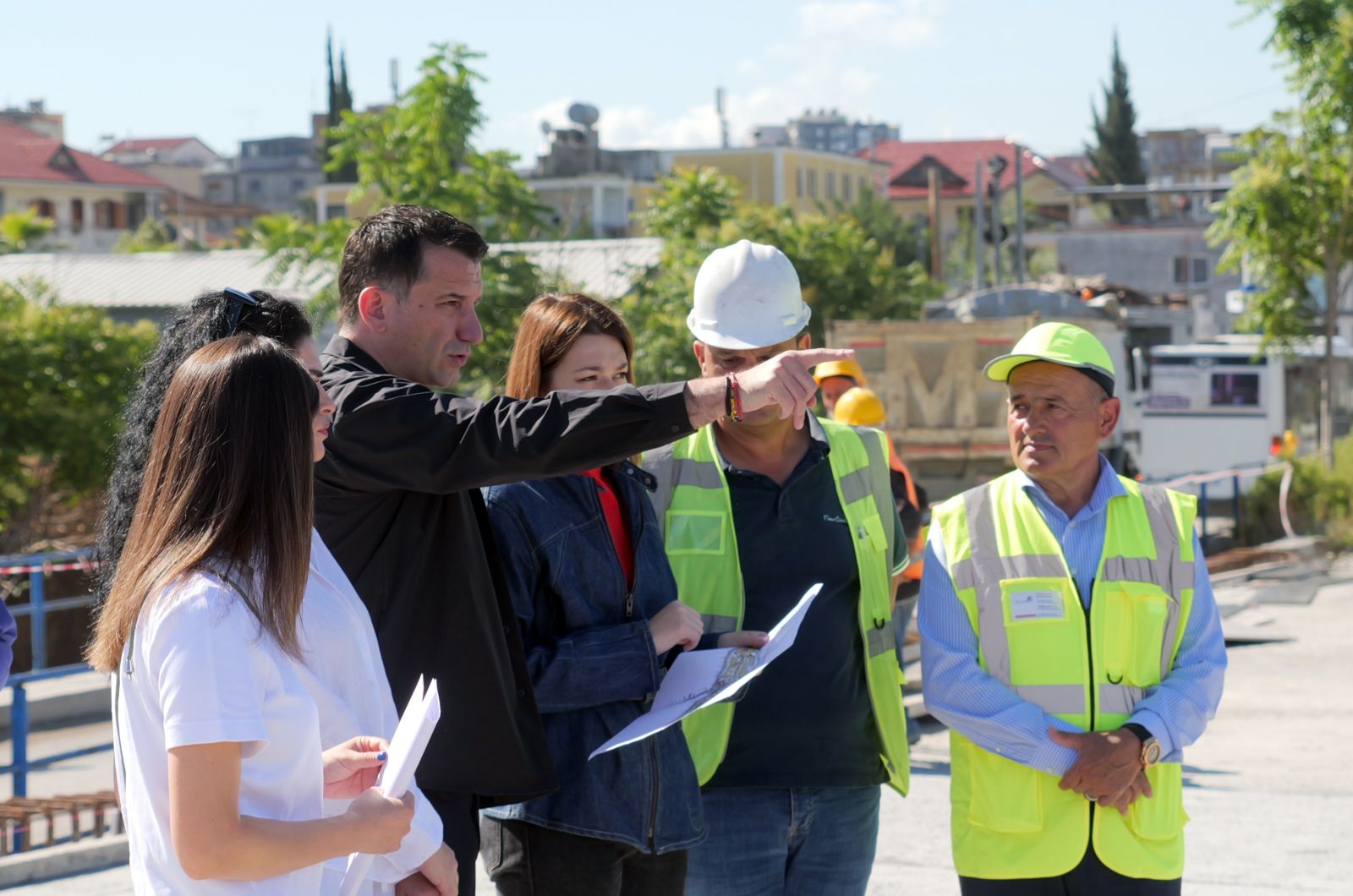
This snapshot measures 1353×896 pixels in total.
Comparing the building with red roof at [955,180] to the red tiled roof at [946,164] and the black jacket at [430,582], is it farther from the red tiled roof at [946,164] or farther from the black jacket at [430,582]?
the black jacket at [430,582]

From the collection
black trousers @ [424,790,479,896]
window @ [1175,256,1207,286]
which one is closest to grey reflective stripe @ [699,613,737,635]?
black trousers @ [424,790,479,896]

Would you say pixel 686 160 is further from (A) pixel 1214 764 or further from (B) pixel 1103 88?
(A) pixel 1214 764

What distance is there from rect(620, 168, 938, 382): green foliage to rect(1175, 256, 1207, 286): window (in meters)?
37.8

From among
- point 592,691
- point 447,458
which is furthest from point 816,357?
point 592,691

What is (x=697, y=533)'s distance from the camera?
Result: 3754mm

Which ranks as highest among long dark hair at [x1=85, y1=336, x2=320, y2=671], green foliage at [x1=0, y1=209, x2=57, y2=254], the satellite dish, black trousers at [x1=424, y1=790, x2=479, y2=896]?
the satellite dish

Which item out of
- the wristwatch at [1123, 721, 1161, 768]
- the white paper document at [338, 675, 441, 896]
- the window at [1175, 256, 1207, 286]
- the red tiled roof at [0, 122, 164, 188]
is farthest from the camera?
the red tiled roof at [0, 122, 164, 188]

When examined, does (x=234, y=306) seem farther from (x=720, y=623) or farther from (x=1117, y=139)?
(x=1117, y=139)

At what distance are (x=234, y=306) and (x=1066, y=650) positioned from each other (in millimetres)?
1987

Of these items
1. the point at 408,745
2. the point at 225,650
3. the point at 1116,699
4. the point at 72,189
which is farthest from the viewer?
the point at 72,189

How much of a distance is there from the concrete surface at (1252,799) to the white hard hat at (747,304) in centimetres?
270

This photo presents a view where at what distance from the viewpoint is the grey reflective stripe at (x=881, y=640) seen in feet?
12.3

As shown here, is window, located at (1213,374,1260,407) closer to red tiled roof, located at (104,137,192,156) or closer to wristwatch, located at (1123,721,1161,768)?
wristwatch, located at (1123,721,1161,768)

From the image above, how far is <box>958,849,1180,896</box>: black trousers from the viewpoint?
353cm
